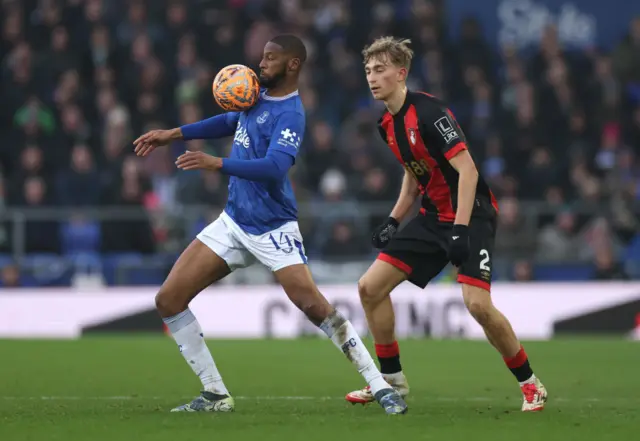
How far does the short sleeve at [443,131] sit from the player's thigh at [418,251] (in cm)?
64

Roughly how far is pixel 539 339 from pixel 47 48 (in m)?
9.38

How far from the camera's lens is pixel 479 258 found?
8016 millimetres

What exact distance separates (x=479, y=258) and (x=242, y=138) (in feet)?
5.67

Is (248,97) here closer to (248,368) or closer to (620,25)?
(248,368)

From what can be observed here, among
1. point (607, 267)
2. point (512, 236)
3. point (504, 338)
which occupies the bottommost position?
point (607, 267)

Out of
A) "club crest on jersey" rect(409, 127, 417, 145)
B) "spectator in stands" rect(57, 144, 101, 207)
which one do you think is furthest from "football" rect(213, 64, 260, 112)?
"spectator in stands" rect(57, 144, 101, 207)

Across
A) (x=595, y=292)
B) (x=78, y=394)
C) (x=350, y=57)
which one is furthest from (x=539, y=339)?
(x=78, y=394)

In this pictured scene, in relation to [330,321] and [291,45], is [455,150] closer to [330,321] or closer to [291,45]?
[291,45]

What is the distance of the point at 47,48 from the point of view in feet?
65.3

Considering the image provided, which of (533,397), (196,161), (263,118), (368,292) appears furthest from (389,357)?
(196,161)

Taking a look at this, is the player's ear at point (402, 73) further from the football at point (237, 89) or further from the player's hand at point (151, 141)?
the player's hand at point (151, 141)

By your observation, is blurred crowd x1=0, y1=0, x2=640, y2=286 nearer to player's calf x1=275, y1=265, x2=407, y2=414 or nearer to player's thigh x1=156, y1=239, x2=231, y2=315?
player's thigh x1=156, y1=239, x2=231, y2=315

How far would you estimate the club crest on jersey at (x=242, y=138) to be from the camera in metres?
7.90

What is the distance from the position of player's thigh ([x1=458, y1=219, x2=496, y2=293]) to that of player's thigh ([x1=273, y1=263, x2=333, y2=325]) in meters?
0.94
